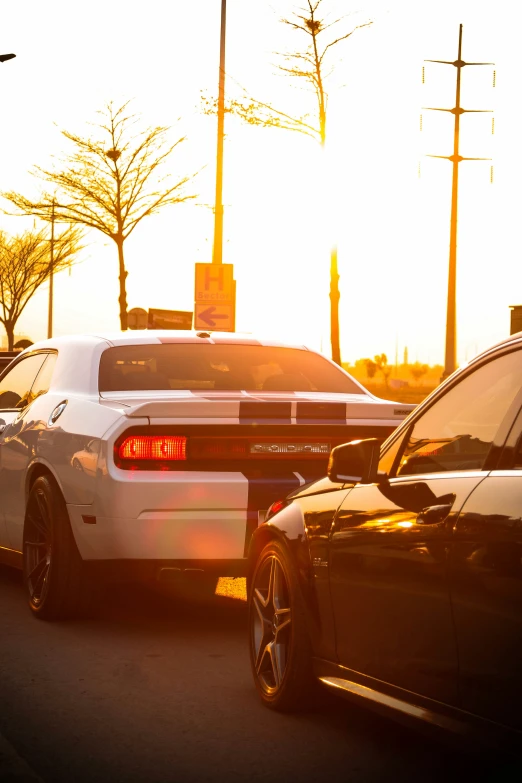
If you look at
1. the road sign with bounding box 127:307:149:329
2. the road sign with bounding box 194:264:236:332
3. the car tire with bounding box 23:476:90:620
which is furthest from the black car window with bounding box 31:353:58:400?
the road sign with bounding box 127:307:149:329

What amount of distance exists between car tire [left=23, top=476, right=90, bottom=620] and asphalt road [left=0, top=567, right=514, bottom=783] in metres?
0.14

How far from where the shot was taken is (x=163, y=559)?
689 cm

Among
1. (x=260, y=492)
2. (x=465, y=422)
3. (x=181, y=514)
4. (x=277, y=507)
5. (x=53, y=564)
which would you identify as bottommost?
(x=53, y=564)

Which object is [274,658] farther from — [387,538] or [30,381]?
[30,381]

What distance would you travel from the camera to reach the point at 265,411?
718 cm

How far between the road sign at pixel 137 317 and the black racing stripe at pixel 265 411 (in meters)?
30.3

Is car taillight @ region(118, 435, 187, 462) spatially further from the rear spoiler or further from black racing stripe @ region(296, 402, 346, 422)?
black racing stripe @ region(296, 402, 346, 422)

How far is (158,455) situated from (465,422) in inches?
109

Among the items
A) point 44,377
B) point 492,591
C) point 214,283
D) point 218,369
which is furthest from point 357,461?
point 214,283

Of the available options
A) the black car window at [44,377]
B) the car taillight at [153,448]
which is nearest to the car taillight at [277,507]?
the car taillight at [153,448]

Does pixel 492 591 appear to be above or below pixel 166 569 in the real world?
above

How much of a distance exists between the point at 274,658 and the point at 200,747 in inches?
25.9

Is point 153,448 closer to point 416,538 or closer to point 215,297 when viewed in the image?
point 416,538

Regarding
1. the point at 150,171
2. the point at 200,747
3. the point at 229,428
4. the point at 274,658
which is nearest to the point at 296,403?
the point at 229,428
